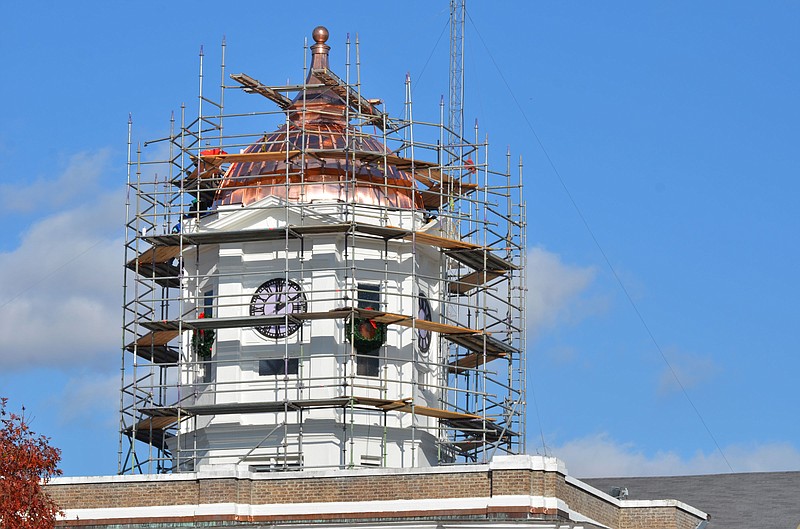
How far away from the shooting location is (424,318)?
5438 centimetres

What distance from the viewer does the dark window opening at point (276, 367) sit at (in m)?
52.5

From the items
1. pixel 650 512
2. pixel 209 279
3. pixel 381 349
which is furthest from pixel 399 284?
pixel 650 512

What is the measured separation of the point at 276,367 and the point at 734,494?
13453mm

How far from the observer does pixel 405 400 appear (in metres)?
50.8

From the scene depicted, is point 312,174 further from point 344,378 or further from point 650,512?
point 650,512

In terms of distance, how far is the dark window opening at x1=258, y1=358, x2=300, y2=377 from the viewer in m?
52.5

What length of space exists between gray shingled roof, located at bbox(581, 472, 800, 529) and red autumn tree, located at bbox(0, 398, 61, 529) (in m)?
19.4

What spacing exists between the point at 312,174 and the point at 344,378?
22.1ft

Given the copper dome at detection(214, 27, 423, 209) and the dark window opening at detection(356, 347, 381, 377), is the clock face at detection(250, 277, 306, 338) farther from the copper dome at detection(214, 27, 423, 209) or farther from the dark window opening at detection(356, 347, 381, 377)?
the copper dome at detection(214, 27, 423, 209)

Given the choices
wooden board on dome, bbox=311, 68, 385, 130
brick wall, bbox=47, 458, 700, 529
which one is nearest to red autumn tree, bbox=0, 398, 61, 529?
brick wall, bbox=47, 458, 700, 529

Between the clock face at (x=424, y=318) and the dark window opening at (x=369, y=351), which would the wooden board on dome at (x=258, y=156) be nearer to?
the dark window opening at (x=369, y=351)

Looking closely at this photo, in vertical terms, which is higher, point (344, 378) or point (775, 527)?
point (344, 378)

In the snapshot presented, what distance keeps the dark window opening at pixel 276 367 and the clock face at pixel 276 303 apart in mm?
733

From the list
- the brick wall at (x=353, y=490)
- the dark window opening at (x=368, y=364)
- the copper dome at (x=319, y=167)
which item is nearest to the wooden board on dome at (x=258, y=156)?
the copper dome at (x=319, y=167)
